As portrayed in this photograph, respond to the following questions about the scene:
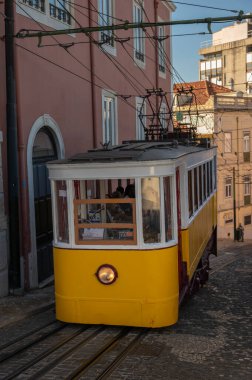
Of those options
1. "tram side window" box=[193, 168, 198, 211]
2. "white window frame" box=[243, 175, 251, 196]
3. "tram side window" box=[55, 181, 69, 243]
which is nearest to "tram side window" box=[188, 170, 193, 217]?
"tram side window" box=[193, 168, 198, 211]

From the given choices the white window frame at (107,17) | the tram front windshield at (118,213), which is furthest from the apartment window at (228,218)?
the tram front windshield at (118,213)

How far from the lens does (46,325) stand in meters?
7.41

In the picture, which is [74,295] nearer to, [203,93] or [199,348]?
[199,348]

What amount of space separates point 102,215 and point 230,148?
27.9 meters

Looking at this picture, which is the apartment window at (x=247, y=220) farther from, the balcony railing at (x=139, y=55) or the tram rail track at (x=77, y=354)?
the tram rail track at (x=77, y=354)

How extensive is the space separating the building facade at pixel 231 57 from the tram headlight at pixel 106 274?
50.0 meters

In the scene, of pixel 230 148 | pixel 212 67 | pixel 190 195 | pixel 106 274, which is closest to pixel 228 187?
pixel 230 148

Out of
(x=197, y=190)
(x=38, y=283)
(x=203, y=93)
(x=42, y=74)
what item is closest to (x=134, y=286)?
(x=197, y=190)

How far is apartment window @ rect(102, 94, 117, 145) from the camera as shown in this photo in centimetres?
1455

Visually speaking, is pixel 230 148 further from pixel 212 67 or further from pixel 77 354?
pixel 212 67

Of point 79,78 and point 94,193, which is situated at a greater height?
point 79,78

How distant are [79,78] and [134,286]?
724 cm

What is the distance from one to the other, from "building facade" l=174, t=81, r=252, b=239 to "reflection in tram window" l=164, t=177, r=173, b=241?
25386 millimetres

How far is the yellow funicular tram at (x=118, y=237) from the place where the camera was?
667 centimetres
